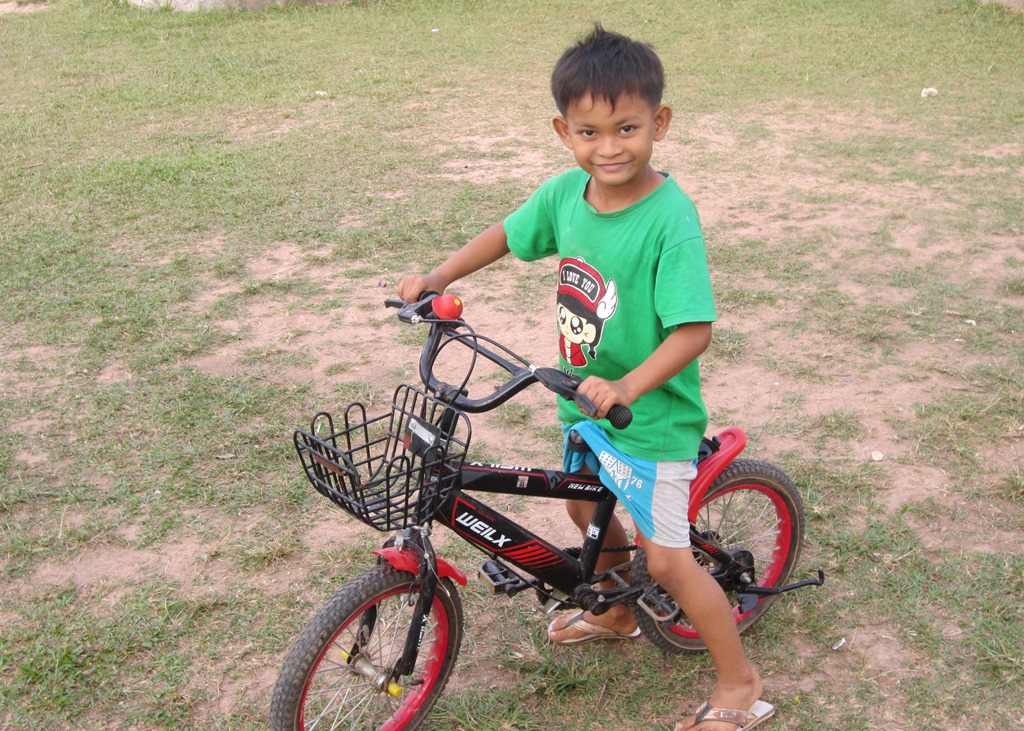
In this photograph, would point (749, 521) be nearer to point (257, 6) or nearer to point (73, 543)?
point (73, 543)

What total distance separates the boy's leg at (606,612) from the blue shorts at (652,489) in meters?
0.32

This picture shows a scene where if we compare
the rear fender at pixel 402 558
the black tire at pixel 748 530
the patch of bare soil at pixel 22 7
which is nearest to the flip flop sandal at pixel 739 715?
the black tire at pixel 748 530

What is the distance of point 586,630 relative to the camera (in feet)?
9.31

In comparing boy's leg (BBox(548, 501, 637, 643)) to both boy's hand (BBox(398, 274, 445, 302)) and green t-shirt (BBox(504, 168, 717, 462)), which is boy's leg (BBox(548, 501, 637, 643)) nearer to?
green t-shirt (BBox(504, 168, 717, 462))

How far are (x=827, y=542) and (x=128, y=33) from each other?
10306 millimetres

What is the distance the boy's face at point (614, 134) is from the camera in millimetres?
2141

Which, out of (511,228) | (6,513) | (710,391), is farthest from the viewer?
(710,391)

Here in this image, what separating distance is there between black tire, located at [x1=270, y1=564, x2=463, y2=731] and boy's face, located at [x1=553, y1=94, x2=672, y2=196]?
3.42 ft

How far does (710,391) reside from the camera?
163 inches

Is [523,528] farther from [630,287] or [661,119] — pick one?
[661,119]

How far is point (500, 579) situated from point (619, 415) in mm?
750

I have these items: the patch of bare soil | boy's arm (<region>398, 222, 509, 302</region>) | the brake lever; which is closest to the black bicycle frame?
the brake lever

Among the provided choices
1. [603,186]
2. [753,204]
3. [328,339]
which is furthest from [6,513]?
[753,204]

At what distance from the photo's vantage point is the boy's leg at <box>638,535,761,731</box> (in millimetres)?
2416
